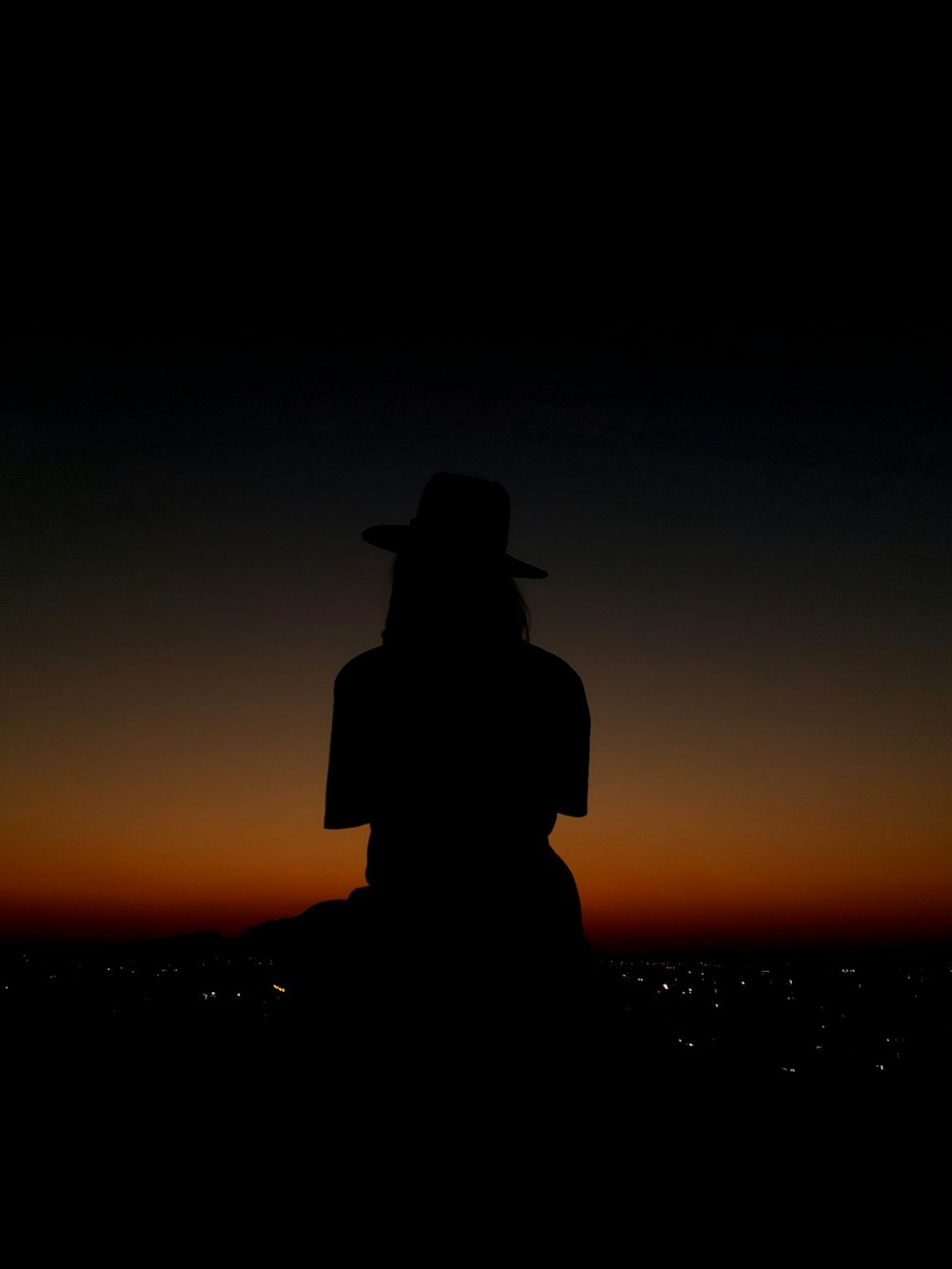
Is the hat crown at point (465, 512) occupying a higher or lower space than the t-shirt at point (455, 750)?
higher

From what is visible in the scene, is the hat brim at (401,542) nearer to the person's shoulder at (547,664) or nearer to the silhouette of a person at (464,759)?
the silhouette of a person at (464,759)

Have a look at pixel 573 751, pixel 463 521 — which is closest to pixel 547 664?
pixel 573 751

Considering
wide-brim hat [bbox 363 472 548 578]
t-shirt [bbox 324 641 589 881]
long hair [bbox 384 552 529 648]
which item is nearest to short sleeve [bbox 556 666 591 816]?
t-shirt [bbox 324 641 589 881]

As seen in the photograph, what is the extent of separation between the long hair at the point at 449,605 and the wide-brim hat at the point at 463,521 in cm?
3

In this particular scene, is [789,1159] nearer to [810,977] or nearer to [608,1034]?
[608,1034]

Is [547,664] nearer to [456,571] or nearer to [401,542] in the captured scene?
[456,571]

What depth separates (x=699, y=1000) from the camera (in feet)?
231

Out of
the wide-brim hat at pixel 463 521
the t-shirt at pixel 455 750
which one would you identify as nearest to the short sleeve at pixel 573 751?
the t-shirt at pixel 455 750

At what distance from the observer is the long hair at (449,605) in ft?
8.39

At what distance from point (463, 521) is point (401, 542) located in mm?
388

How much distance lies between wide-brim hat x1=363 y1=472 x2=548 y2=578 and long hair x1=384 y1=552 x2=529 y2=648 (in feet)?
0.09

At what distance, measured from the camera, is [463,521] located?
2.63 metres

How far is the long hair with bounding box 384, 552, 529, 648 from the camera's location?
2.56m

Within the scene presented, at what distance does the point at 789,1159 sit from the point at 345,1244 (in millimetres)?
1977
